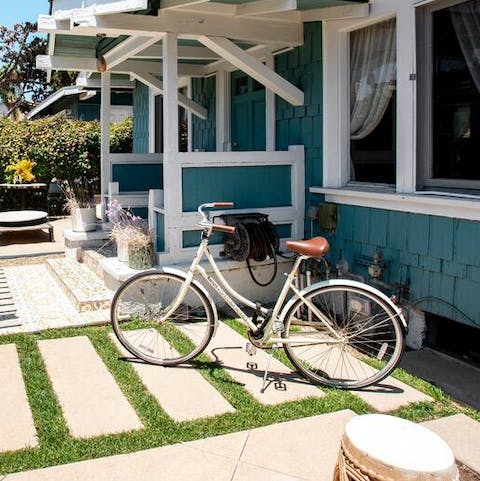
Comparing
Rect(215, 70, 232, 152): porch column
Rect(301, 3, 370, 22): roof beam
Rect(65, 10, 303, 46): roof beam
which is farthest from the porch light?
Rect(301, 3, 370, 22): roof beam

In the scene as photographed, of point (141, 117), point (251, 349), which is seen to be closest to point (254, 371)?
point (251, 349)

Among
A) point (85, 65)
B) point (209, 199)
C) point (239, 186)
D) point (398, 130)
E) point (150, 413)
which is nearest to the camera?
point (150, 413)

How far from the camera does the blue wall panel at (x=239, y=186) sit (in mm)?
5445

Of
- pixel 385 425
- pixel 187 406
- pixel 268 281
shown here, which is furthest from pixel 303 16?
pixel 385 425

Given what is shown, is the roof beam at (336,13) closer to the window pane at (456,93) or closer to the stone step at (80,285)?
the window pane at (456,93)

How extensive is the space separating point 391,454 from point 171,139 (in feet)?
12.7

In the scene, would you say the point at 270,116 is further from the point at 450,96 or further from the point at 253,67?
the point at 450,96

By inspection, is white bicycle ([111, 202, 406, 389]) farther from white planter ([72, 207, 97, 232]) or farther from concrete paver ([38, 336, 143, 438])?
white planter ([72, 207, 97, 232])

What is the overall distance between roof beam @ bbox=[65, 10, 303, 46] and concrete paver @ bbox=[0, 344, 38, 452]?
268cm

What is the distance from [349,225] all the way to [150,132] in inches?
241

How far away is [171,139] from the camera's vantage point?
209 inches

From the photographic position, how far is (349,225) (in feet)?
17.4

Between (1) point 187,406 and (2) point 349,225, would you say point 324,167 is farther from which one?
(1) point 187,406

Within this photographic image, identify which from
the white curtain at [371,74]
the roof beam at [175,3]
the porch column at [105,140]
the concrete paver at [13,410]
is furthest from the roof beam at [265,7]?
the porch column at [105,140]
